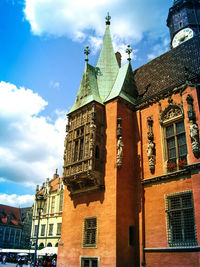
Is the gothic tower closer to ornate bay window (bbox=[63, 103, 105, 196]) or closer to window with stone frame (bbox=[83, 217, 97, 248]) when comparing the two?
ornate bay window (bbox=[63, 103, 105, 196])

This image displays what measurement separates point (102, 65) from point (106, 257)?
14.3 metres

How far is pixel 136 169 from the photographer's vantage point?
16016mm

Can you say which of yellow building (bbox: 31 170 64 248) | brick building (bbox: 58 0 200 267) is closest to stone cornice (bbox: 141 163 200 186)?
brick building (bbox: 58 0 200 267)

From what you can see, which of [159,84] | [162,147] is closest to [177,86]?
[159,84]

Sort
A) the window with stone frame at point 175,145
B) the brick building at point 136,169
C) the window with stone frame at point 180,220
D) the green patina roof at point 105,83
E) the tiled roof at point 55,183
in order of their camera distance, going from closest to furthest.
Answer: the window with stone frame at point 180,220 → the brick building at point 136,169 → the window with stone frame at point 175,145 → the green patina roof at point 105,83 → the tiled roof at point 55,183

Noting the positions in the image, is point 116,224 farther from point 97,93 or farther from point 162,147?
point 97,93

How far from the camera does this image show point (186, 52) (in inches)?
698

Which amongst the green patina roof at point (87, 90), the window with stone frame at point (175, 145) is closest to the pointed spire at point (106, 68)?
the green patina roof at point (87, 90)

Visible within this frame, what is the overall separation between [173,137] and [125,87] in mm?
5725

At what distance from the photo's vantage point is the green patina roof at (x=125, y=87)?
17.8 metres

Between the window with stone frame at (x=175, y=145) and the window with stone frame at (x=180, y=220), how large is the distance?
5.19 feet

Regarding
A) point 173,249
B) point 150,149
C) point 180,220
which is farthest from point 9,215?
point 180,220

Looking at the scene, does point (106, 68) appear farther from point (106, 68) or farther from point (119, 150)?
point (119, 150)

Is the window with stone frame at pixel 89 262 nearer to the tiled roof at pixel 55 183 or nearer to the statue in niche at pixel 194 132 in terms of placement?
the statue in niche at pixel 194 132
